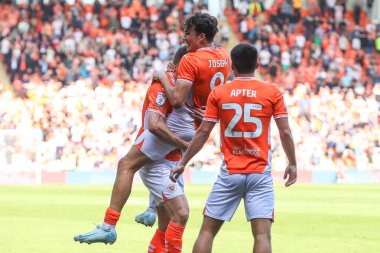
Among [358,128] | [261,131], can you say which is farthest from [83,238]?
[358,128]

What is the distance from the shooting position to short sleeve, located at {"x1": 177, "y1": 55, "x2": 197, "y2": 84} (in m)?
8.88

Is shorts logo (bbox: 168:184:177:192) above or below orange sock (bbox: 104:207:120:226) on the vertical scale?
above

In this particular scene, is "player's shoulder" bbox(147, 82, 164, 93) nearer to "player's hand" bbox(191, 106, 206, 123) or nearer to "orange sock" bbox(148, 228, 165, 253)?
"player's hand" bbox(191, 106, 206, 123)

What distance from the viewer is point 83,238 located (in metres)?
9.05

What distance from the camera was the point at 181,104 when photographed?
8953 millimetres

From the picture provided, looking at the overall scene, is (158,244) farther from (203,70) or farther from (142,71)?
(142,71)

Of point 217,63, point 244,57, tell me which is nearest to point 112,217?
point 217,63

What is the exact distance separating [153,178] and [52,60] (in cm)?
2319

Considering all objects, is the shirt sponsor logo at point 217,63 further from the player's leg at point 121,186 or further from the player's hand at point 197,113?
the player's leg at point 121,186

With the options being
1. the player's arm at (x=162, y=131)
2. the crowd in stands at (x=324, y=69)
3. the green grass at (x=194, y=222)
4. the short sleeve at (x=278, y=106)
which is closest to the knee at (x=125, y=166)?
the player's arm at (x=162, y=131)

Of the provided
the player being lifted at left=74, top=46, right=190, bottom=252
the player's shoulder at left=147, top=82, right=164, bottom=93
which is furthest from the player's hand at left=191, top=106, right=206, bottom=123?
the player's shoulder at left=147, top=82, right=164, bottom=93

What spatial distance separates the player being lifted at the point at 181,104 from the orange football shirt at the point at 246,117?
0.89m

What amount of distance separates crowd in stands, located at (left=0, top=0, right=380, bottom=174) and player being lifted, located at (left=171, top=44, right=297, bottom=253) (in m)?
20.6

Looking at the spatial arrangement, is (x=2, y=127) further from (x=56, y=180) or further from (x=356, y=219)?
(x=356, y=219)
